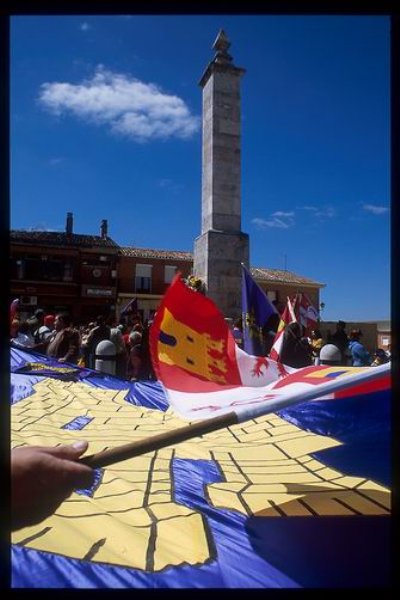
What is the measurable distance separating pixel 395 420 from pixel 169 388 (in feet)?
6.29

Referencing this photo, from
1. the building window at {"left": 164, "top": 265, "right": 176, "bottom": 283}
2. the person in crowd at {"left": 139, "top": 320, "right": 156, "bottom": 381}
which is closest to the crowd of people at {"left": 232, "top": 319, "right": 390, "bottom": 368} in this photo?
the person in crowd at {"left": 139, "top": 320, "right": 156, "bottom": 381}

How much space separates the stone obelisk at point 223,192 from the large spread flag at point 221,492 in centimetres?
589

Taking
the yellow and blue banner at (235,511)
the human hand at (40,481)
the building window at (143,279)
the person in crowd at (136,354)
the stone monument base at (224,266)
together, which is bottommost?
the yellow and blue banner at (235,511)

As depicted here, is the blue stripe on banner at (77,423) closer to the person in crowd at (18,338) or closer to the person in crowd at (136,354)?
the person in crowd at (18,338)

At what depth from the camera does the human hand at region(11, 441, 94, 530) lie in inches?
49.4

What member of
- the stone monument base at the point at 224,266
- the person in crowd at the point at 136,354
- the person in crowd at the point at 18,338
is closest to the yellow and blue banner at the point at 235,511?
the person in crowd at the point at 18,338

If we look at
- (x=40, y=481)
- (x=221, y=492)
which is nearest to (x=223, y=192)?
(x=221, y=492)

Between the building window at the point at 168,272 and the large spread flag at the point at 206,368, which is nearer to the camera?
the large spread flag at the point at 206,368

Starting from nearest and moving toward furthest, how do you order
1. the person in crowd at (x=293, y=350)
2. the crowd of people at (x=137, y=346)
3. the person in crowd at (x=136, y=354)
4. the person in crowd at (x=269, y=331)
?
1. the person in crowd at (x=293, y=350)
2. the crowd of people at (x=137, y=346)
3. the person in crowd at (x=269, y=331)
4. the person in crowd at (x=136, y=354)

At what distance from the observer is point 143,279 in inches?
1446

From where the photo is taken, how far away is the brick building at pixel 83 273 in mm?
33562

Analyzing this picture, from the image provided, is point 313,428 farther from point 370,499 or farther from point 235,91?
point 235,91

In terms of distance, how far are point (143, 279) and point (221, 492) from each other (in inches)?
1351

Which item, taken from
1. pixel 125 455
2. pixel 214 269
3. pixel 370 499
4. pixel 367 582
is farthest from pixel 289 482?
pixel 214 269
